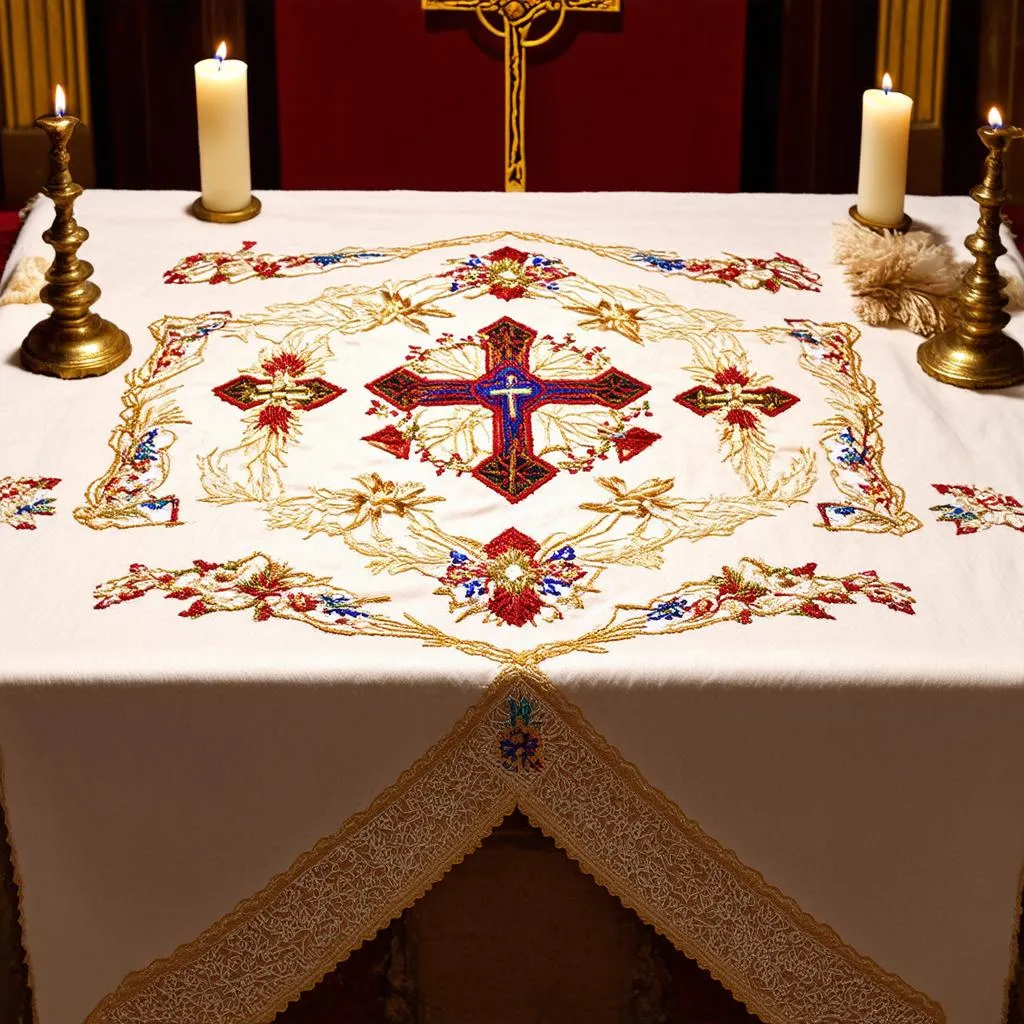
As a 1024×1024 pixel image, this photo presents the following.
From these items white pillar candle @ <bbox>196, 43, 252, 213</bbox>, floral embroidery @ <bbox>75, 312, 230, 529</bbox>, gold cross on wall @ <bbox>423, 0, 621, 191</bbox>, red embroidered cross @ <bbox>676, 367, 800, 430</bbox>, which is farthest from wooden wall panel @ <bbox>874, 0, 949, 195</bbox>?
floral embroidery @ <bbox>75, 312, 230, 529</bbox>

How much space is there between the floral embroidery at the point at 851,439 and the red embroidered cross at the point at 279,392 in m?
0.58

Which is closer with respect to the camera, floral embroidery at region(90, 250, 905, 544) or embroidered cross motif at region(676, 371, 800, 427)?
floral embroidery at region(90, 250, 905, 544)

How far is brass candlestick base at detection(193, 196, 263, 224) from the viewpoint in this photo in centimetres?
262

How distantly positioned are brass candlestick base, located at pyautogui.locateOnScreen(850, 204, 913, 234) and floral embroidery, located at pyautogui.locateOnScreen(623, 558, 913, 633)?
88cm

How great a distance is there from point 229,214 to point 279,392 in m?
0.56

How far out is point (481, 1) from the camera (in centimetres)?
338

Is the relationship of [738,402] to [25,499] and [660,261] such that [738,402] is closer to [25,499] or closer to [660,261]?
[660,261]

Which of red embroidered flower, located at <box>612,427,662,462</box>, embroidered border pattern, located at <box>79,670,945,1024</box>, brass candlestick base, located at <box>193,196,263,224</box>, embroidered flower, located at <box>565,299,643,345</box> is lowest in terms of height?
embroidered border pattern, located at <box>79,670,945,1024</box>

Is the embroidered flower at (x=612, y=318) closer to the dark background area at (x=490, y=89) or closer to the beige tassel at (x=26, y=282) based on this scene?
the beige tassel at (x=26, y=282)

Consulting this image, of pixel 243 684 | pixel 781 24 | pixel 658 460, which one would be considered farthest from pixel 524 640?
pixel 781 24

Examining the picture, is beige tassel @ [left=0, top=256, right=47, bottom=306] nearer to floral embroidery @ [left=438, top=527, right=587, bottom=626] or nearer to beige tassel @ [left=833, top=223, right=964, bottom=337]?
floral embroidery @ [left=438, top=527, right=587, bottom=626]

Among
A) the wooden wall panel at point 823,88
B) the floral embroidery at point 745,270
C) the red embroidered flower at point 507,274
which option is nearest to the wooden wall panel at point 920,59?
the wooden wall panel at point 823,88

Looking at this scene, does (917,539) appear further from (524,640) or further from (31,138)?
(31,138)

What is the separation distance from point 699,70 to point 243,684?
7.06 ft
